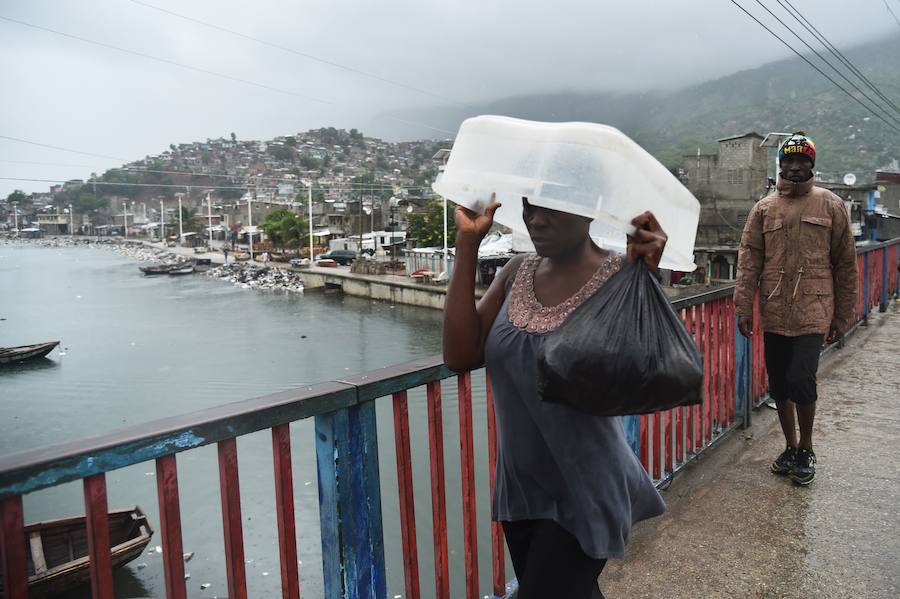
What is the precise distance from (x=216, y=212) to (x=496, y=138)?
119 meters

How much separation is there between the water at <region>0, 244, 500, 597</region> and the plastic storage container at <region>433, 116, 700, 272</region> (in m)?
3.37

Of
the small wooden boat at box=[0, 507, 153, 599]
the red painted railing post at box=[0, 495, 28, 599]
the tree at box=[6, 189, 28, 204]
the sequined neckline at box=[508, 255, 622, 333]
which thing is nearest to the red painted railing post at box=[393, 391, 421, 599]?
the sequined neckline at box=[508, 255, 622, 333]

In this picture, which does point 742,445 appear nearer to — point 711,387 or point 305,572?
point 711,387

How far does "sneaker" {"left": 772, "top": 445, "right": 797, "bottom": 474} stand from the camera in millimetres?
3044

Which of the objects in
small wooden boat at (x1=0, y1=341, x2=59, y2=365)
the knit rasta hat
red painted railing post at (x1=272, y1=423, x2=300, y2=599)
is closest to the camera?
red painted railing post at (x1=272, y1=423, x2=300, y2=599)

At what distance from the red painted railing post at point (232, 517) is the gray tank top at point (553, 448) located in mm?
573

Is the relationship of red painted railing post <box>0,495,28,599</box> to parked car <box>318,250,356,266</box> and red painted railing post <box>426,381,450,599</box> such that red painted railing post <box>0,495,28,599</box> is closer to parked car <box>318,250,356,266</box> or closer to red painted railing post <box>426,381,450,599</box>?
red painted railing post <box>426,381,450,599</box>

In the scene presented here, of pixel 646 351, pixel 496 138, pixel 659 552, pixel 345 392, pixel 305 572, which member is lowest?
pixel 305 572

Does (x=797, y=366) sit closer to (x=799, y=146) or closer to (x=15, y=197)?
(x=799, y=146)

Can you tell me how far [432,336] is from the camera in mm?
28031

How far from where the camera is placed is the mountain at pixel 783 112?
73.6 m

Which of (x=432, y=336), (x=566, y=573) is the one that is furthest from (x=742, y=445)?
(x=432, y=336)

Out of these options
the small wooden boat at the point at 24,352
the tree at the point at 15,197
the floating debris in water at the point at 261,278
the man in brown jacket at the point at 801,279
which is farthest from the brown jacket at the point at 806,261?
the tree at the point at 15,197

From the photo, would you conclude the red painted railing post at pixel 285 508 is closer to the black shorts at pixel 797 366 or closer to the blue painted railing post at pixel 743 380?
the black shorts at pixel 797 366
